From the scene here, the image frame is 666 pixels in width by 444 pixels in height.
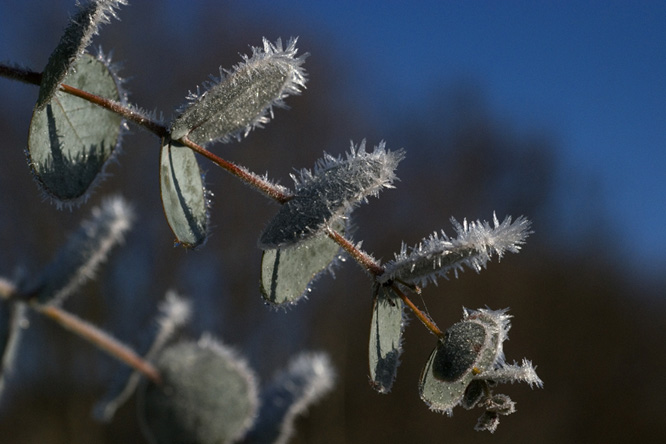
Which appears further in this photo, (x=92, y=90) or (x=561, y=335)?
(x=561, y=335)

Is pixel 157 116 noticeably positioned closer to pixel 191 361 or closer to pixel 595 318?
pixel 191 361

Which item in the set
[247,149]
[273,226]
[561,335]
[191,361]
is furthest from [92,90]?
[561,335]

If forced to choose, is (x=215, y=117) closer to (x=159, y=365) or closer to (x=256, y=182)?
(x=256, y=182)

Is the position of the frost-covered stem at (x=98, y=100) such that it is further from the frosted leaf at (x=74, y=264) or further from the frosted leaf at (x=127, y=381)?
the frosted leaf at (x=127, y=381)

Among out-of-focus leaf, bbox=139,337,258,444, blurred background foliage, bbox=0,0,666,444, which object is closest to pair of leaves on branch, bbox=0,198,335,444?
out-of-focus leaf, bbox=139,337,258,444

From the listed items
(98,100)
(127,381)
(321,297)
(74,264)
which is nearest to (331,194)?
(98,100)
